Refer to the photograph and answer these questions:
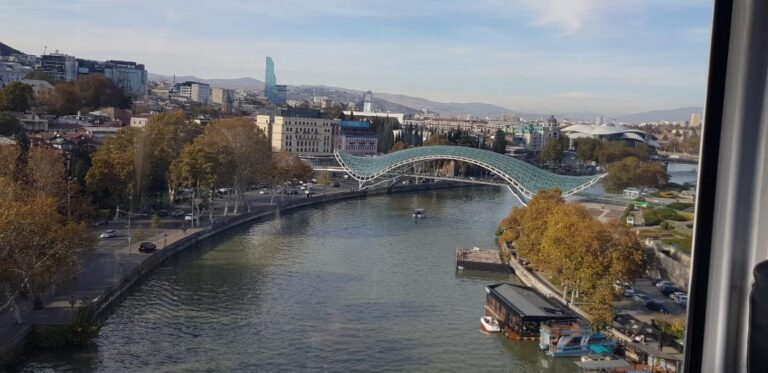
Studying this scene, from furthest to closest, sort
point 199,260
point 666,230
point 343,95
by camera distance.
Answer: point 199,260 < point 343,95 < point 666,230

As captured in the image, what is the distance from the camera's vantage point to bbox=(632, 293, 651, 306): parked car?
12.2 ft

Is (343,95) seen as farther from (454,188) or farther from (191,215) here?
(454,188)

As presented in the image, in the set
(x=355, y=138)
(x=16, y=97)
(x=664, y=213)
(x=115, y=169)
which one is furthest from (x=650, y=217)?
(x=355, y=138)

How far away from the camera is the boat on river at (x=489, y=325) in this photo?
395 cm

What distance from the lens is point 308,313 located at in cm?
407

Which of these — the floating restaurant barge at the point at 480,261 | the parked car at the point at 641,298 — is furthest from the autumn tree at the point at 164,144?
the parked car at the point at 641,298

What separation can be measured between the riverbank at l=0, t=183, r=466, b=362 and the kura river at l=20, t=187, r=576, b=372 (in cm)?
10

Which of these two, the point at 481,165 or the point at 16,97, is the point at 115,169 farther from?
the point at 481,165

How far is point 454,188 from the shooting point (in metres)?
11.2

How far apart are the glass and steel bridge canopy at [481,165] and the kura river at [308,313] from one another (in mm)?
1101

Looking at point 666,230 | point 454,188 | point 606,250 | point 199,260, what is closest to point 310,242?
point 199,260

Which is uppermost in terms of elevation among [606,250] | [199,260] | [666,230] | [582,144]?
[582,144]

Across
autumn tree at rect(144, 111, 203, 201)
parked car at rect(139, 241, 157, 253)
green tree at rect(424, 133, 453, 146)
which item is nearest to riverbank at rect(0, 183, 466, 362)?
parked car at rect(139, 241, 157, 253)

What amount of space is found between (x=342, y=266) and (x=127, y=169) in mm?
2037
